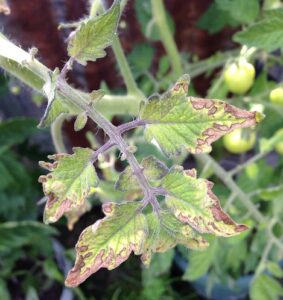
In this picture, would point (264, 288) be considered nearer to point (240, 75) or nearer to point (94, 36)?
point (240, 75)

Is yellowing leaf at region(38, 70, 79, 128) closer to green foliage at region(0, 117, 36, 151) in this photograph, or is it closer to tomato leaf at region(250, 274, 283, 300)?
tomato leaf at region(250, 274, 283, 300)

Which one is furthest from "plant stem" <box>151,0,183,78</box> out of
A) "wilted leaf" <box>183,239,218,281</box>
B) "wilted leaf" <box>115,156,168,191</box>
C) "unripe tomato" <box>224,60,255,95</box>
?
"wilted leaf" <box>115,156,168,191</box>

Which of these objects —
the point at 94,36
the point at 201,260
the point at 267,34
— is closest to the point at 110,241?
the point at 94,36

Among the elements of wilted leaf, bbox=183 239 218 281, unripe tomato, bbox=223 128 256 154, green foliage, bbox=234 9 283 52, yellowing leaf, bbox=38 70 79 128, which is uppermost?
yellowing leaf, bbox=38 70 79 128

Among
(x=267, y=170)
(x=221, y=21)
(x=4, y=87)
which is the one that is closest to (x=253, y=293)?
(x=267, y=170)

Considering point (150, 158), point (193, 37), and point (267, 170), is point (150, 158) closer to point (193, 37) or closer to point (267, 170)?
point (267, 170)

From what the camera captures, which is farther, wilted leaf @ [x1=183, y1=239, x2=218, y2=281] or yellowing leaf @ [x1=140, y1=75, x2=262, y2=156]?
wilted leaf @ [x1=183, y1=239, x2=218, y2=281]
